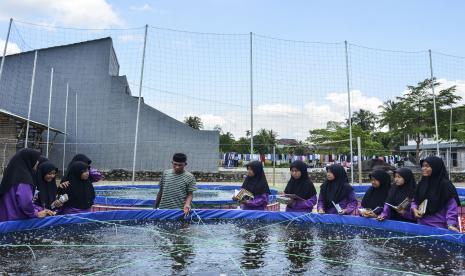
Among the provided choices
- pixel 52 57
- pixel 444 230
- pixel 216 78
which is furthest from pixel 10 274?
pixel 52 57

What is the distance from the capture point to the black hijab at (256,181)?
7.23 m

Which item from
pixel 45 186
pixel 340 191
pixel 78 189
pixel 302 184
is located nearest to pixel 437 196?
pixel 340 191

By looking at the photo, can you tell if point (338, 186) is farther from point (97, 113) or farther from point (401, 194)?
point (97, 113)

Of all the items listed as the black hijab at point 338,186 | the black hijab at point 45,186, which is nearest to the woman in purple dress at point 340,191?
the black hijab at point 338,186

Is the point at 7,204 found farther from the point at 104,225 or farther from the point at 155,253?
the point at 155,253

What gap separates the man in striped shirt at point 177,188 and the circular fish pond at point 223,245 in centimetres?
17

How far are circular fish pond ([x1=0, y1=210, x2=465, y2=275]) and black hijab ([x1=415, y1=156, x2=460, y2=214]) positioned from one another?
1.08ft

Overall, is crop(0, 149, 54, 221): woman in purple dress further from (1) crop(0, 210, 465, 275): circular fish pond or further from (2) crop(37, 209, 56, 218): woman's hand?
(1) crop(0, 210, 465, 275): circular fish pond

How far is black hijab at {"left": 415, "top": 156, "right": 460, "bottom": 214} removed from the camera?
17.5 feet

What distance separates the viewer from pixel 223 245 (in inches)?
196

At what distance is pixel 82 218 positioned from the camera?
6281mm

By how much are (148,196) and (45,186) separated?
613 centimetres

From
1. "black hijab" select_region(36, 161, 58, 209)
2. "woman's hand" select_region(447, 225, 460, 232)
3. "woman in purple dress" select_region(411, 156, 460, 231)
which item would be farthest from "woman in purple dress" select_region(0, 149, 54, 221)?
"woman's hand" select_region(447, 225, 460, 232)

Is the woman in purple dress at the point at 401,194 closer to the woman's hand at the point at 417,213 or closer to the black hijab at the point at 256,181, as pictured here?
the woman's hand at the point at 417,213
